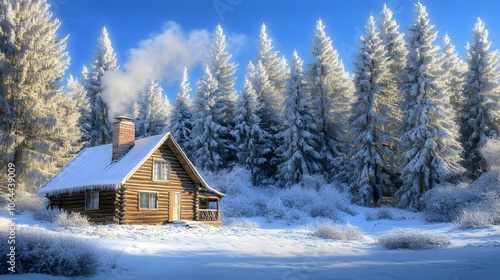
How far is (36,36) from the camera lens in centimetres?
2895

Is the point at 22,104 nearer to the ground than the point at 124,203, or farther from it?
farther from it

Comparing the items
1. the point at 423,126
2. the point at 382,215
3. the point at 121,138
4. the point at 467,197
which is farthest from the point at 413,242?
the point at 423,126

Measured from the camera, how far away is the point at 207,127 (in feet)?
129

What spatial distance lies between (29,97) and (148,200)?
1352 centimetres

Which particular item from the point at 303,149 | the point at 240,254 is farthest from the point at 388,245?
the point at 303,149

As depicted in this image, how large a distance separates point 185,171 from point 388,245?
14234 mm

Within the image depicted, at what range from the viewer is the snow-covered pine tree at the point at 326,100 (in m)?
38.8

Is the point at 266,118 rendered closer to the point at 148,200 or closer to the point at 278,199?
the point at 278,199

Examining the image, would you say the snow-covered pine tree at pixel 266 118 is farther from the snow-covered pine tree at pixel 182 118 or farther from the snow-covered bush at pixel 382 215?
the snow-covered bush at pixel 382 215

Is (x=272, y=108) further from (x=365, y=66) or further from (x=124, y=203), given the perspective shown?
(x=124, y=203)

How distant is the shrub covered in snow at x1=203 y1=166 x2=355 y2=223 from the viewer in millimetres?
28833

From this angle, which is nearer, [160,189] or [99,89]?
[160,189]

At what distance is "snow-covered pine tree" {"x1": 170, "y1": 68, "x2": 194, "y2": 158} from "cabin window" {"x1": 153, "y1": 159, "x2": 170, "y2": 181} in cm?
1814

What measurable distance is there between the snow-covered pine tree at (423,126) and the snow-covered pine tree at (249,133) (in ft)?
45.4
